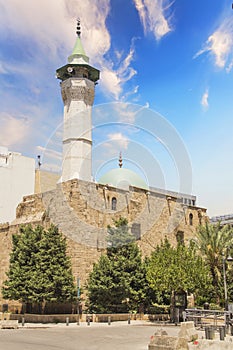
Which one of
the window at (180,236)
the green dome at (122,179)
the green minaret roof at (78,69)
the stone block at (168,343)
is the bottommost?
the stone block at (168,343)

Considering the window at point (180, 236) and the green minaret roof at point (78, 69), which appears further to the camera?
the green minaret roof at point (78, 69)

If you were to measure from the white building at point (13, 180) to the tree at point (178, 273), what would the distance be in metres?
13.7

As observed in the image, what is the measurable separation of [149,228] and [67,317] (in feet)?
34.9

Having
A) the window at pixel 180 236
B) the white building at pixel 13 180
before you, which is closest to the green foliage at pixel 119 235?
the window at pixel 180 236

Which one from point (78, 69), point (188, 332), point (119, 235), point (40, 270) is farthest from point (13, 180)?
point (188, 332)

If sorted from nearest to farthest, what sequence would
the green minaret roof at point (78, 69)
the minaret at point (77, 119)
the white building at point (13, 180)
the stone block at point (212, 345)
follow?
the stone block at point (212, 345) → the minaret at point (77, 119) → the green minaret roof at point (78, 69) → the white building at point (13, 180)

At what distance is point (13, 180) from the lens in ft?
109

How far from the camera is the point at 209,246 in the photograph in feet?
79.3

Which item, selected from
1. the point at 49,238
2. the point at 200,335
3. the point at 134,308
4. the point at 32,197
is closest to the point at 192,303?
the point at 134,308

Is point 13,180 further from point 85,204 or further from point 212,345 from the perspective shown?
point 212,345

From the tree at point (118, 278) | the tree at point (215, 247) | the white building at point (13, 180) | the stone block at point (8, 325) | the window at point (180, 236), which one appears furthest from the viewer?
the white building at point (13, 180)

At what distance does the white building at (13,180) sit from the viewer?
32.3m

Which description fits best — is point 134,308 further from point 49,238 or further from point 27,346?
point 27,346

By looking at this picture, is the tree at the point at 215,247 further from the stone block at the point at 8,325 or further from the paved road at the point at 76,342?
the stone block at the point at 8,325
